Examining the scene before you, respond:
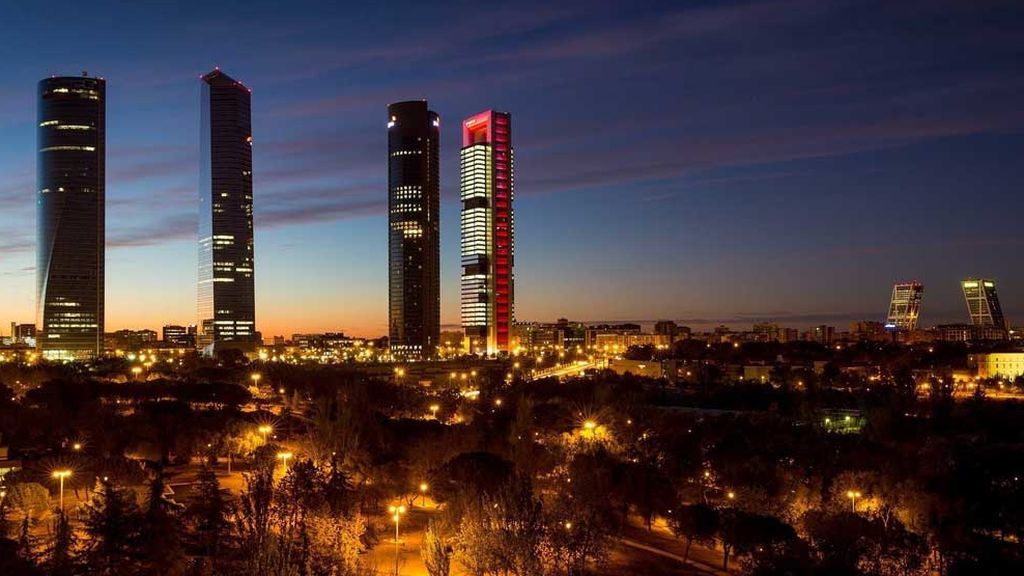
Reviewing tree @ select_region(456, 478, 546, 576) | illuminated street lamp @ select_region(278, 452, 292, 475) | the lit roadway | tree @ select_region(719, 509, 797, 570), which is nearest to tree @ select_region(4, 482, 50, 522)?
illuminated street lamp @ select_region(278, 452, 292, 475)

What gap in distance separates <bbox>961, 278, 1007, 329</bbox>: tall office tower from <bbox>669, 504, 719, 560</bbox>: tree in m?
161

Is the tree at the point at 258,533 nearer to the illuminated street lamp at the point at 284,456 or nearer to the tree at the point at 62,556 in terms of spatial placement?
the tree at the point at 62,556

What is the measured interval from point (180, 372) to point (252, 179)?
52.2 m

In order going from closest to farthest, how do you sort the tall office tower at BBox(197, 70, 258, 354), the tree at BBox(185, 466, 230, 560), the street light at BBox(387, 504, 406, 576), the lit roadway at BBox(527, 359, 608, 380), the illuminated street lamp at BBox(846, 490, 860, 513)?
the tree at BBox(185, 466, 230, 560) < the street light at BBox(387, 504, 406, 576) < the illuminated street lamp at BBox(846, 490, 860, 513) < the lit roadway at BBox(527, 359, 608, 380) < the tall office tower at BBox(197, 70, 258, 354)

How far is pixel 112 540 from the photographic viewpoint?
16.5 meters

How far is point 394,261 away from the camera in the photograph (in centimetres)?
12188

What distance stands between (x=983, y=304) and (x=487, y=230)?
4211 inches

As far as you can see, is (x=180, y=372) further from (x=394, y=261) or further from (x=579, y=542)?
(x=579, y=542)

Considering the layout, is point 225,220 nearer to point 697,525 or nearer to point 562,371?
point 562,371

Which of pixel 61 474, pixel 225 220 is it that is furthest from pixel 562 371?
pixel 61 474

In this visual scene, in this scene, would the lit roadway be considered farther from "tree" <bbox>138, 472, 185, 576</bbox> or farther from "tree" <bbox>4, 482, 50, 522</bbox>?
"tree" <bbox>138, 472, 185, 576</bbox>

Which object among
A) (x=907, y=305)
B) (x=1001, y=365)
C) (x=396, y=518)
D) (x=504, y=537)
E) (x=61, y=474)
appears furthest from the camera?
(x=907, y=305)

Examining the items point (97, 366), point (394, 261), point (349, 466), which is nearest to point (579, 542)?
point (349, 466)

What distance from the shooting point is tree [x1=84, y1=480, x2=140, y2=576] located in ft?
53.0
